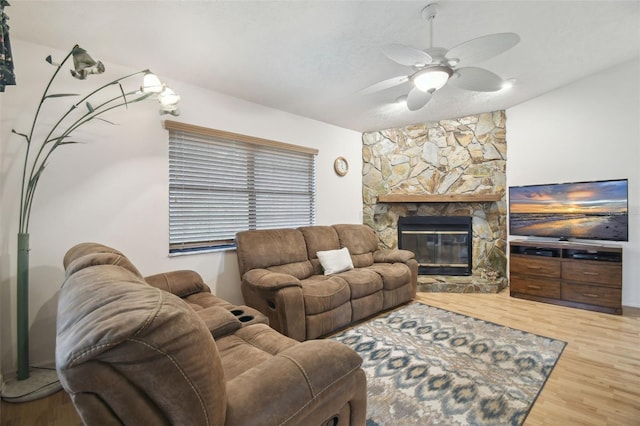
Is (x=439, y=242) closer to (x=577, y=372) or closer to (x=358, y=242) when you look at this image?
(x=358, y=242)

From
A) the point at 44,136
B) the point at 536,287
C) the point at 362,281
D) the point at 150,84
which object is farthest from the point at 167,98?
the point at 536,287

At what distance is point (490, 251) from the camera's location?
4.40 meters

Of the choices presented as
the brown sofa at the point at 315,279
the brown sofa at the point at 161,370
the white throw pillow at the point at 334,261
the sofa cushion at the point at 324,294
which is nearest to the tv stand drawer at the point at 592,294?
the brown sofa at the point at 315,279

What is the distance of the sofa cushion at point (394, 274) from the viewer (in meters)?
3.32

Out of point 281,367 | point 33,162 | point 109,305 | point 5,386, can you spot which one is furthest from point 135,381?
point 33,162

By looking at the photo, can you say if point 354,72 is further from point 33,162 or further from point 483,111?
point 33,162

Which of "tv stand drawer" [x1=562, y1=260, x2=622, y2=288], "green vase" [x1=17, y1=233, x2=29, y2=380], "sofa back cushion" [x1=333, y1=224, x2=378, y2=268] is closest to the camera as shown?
"green vase" [x1=17, y1=233, x2=29, y2=380]

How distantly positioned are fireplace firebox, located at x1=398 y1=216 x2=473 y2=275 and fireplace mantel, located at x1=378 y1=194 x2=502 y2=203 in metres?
0.32

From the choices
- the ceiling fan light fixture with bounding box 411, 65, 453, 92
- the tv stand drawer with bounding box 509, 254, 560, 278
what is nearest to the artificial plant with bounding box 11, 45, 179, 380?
the ceiling fan light fixture with bounding box 411, 65, 453, 92

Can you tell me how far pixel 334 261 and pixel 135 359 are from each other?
2.84 m

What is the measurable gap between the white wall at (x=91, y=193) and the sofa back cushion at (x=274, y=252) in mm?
384

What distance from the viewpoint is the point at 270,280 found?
8.41 ft

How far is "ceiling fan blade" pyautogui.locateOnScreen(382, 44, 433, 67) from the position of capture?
6.03 ft

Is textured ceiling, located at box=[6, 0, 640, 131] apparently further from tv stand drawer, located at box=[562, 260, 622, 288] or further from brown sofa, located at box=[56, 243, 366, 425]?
tv stand drawer, located at box=[562, 260, 622, 288]
